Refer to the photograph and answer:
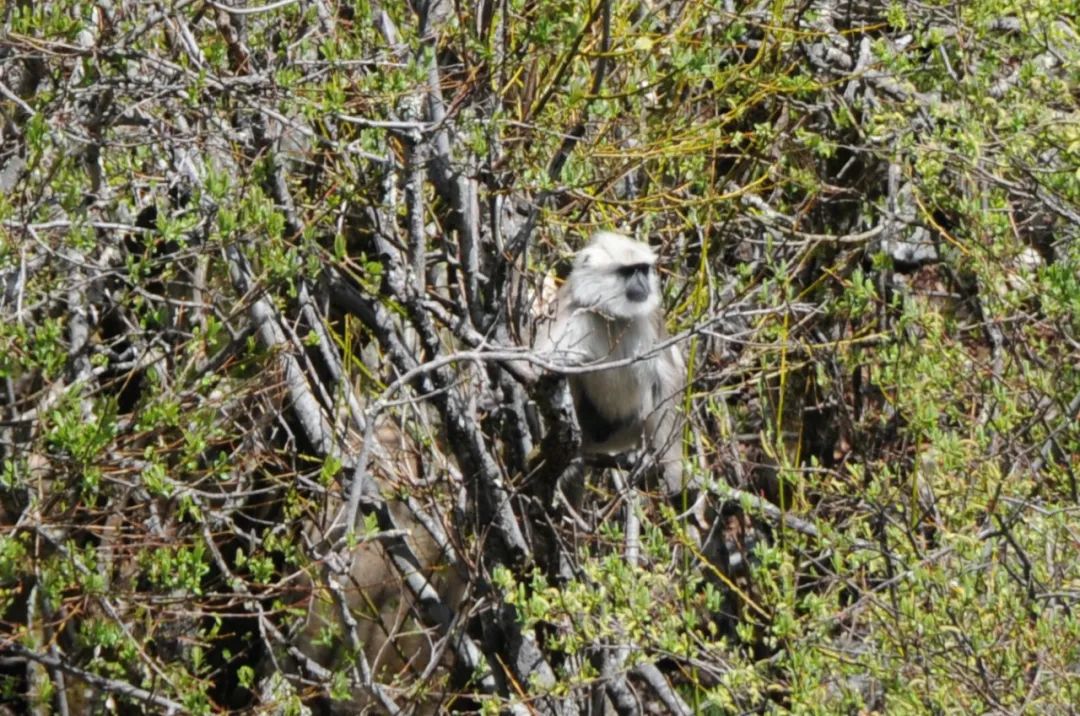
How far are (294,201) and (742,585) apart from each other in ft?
12.0

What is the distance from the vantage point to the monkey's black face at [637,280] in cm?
700

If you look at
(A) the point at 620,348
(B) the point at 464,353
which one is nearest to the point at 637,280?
(A) the point at 620,348

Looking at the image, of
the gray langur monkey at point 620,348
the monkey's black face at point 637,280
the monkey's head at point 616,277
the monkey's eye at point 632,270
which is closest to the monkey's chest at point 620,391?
the gray langur monkey at point 620,348

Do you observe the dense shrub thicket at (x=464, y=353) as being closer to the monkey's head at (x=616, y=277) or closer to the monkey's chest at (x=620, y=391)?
the monkey's head at (x=616, y=277)

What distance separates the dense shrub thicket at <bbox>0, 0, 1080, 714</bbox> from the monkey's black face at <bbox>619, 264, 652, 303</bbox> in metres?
0.26

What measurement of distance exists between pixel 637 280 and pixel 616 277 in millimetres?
118

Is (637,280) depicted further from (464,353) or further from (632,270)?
(464,353)

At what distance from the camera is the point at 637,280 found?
7.07 m

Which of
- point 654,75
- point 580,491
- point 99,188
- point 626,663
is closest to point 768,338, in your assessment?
point 580,491

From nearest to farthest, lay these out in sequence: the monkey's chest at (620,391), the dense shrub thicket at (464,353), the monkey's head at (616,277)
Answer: the dense shrub thicket at (464,353)
the monkey's head at (616,277)
the monkey's chest at (620,391)

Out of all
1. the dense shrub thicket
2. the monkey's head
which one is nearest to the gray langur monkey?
the monkey's head

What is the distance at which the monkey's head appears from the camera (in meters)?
6.96

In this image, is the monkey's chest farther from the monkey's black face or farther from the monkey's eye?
the monkey's eye

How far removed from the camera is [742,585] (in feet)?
28.8
